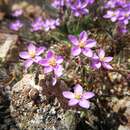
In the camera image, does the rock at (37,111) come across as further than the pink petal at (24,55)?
No

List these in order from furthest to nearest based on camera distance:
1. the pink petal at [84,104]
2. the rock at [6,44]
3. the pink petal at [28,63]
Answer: the rock at [6,44] → the pink petal at [28,63] → the pink petal at [84,104]

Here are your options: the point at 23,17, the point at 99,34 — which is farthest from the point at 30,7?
the point at 99,34

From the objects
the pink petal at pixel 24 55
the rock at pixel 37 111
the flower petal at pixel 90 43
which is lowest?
the rock at pixel 37 111

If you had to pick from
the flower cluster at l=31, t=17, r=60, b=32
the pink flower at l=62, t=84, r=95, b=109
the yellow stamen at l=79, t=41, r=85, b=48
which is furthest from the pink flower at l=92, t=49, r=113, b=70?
the flower cluster at l=31, t=17, r=60, b=32

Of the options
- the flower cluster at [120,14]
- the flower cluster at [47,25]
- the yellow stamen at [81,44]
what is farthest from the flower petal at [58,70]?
the flower cluster at [47,25]

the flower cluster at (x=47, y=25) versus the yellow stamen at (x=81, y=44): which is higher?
the yellow stamen at (x=81, y=44)

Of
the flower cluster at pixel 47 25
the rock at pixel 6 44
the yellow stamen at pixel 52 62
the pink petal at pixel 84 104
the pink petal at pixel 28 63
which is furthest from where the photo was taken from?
the flower cluster at pixel 47 25

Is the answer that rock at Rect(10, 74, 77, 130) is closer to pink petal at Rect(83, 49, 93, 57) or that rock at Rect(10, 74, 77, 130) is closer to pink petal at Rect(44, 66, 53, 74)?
pink petal at Rect(44, 66, 53, 74)

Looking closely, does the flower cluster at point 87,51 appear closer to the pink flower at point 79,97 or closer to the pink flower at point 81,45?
the pink flower at point 81,45
